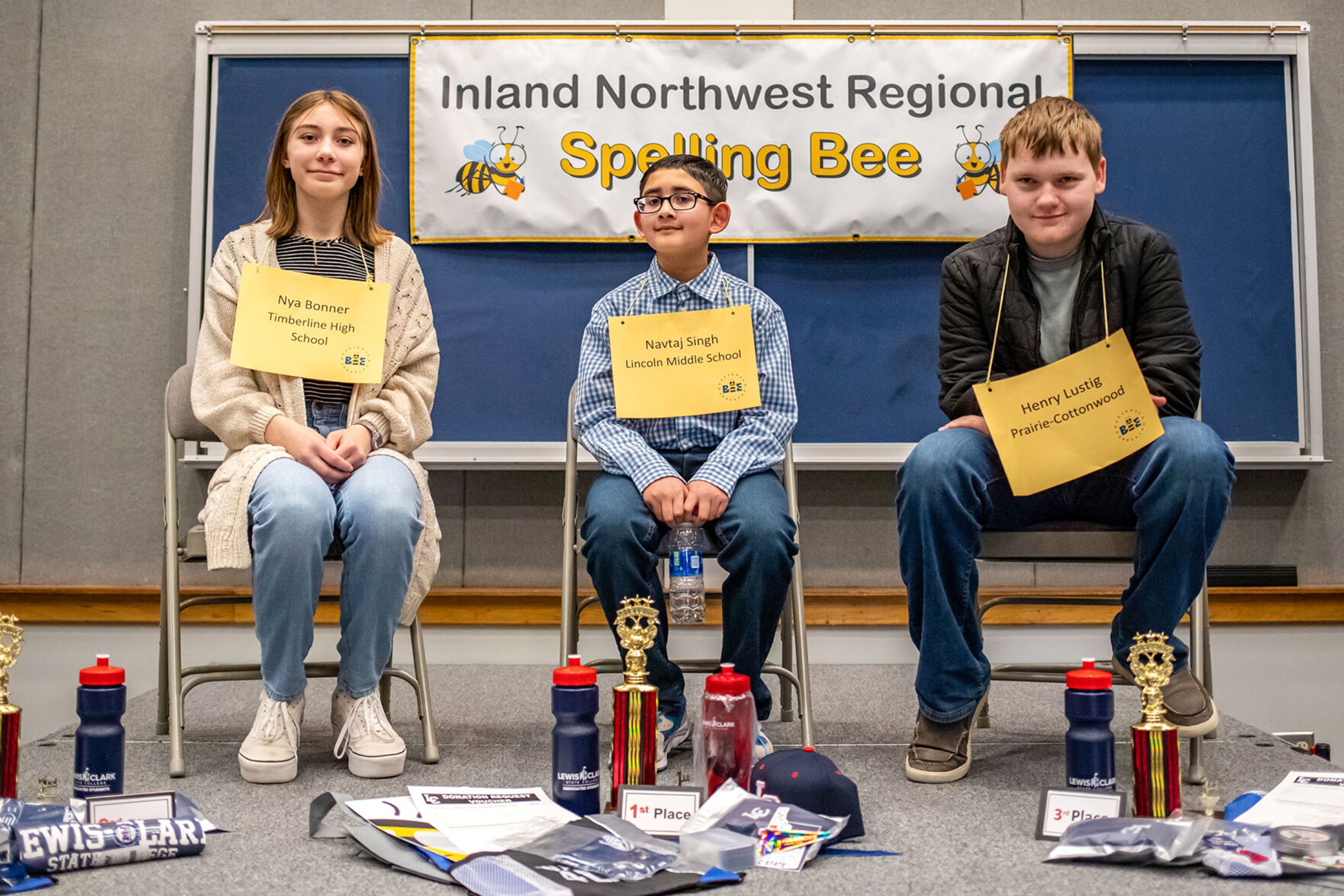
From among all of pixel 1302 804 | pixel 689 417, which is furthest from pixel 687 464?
pixel 1302 804

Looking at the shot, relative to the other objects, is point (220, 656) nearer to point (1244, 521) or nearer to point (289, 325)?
point (289, 325)

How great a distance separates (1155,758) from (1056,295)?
96cm

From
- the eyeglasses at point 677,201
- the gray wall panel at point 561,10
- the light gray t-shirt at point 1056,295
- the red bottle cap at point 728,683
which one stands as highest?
the gray wall panel at point 561,10

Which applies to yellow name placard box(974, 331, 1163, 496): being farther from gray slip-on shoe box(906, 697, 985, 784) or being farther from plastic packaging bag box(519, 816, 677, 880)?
plastic packaging bag box(519, 816, 677, 880)

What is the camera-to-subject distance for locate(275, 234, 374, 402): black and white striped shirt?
212 centimetres

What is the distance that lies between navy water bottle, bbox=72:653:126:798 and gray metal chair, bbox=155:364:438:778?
28 centimetres

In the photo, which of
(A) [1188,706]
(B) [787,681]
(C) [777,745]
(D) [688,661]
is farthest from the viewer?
(B) [787,681]

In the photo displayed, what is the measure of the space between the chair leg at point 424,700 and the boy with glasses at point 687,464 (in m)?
0.40

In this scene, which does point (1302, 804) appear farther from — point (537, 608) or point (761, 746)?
point (537, 608)

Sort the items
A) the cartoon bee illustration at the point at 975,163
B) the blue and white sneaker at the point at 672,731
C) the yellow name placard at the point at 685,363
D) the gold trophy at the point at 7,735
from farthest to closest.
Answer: the cartoon bee illustration at the point at 975,163 → the yellow name placard at the point at 685,363 → the blue and white sneaker at the point at 672,731 → the gold trophy at the point at 7,735

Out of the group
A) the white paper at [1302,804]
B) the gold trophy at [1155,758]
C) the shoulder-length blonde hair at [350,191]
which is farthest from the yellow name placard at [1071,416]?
the shoulder-length blonde hair at [350,191]

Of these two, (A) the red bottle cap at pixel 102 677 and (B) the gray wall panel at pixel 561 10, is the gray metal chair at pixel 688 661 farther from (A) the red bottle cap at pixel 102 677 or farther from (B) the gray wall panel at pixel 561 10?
(B) the gray wall panel at pixel 561 10

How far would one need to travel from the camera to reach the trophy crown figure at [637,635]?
1537 mm

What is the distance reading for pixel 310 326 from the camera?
6.81 feet
